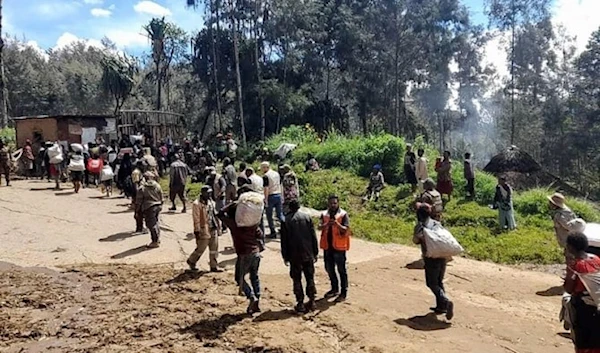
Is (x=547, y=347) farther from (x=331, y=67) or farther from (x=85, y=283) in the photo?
(x=331, y=67)

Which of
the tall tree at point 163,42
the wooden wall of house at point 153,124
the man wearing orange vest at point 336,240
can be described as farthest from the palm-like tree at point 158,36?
the man wearing orange vest at point 336,240

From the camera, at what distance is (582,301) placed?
4.49 m

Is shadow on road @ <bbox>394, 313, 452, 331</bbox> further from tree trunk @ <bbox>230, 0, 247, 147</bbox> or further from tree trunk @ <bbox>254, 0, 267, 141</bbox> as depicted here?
tree trunk @ <bbox>254, 0, 267, 141</bbox>

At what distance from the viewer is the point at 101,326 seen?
6.85m

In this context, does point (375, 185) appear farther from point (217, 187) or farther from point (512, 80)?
point (512, 80)

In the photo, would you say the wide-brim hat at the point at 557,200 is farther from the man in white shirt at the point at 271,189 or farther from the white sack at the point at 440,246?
the man in white shirt at the point at 271,189

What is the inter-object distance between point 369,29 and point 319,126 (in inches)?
308

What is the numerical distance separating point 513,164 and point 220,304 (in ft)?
68.9

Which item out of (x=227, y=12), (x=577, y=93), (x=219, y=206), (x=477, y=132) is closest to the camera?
(x=219, y=206)

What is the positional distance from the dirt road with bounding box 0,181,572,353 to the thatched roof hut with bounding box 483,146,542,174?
1460 centimetres

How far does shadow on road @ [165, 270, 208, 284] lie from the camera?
8.74m

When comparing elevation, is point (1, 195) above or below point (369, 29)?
below

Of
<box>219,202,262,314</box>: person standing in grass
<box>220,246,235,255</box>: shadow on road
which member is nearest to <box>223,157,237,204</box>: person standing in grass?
<box>220,246,235,255</box>: shadow on road

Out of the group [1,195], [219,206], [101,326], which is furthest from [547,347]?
[1,195]
